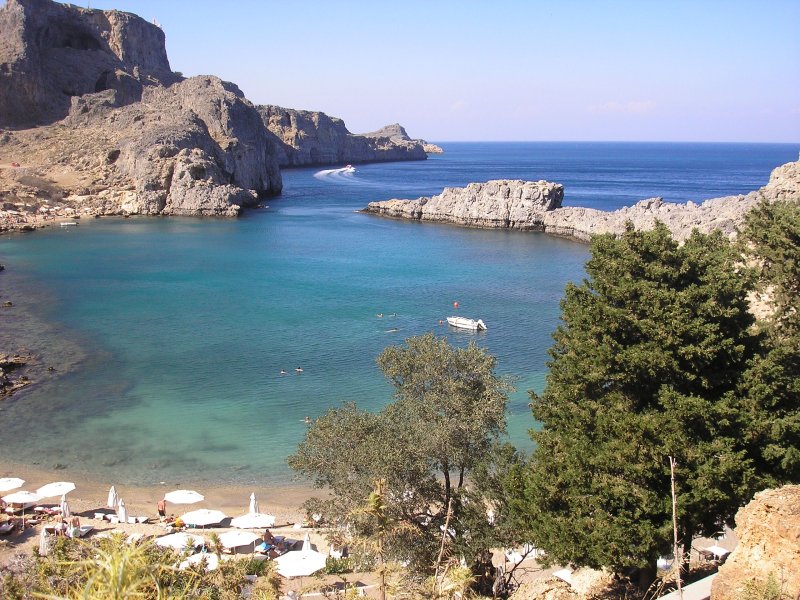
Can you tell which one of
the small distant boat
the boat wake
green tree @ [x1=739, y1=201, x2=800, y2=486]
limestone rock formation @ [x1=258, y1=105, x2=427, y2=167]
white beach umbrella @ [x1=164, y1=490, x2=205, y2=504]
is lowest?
white beach umbrella @ [x1=164, y1=490, x2=205, y2=504]

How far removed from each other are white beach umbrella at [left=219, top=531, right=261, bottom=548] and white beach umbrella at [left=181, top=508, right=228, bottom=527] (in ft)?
3.88

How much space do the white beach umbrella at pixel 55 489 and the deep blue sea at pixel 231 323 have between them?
2493 millimetres

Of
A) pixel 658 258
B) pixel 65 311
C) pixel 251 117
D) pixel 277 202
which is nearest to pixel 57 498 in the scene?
pixel 658 258

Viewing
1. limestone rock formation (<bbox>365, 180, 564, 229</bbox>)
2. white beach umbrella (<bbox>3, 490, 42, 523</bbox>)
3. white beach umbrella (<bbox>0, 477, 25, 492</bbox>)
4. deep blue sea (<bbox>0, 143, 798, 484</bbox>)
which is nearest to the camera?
white beach umbrella (<bbox>3, 490, 42, 523</bbox>)

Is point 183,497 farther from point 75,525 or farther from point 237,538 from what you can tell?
point 237,538

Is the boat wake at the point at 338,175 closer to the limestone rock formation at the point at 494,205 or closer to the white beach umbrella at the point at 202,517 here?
the limestone rock formation at the point at 494,205

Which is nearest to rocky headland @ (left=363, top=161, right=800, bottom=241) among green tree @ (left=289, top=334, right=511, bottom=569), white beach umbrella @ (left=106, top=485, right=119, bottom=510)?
green tree @ (left=289, top=334, right=511, bottom=569)

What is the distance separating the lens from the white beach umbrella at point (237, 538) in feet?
57.7

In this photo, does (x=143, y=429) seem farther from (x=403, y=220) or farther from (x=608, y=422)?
(x=403, y=220)

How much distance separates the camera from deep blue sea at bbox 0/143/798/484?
25.0 m

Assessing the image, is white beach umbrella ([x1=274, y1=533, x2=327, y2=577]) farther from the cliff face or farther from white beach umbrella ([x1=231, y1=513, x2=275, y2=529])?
the cliff face

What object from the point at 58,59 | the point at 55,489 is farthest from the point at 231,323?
the point at 58,59

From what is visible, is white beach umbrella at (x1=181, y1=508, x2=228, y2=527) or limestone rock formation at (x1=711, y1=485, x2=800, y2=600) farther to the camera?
white beach umbrella at (x1=181, y1=508, x2=228, y2=527)

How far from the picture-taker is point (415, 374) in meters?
15.2
